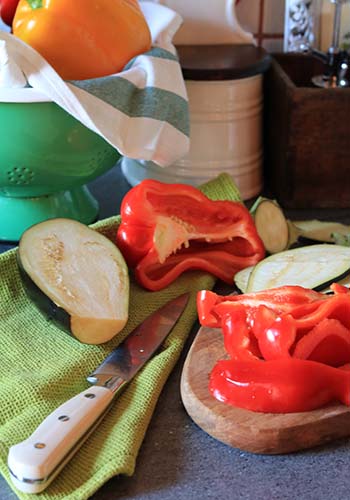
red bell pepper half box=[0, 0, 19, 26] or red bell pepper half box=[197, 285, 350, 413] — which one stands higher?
red bell pepper half box=[0, 0, 19, 26]

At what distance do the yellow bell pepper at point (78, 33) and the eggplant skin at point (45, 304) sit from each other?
0.25 meters

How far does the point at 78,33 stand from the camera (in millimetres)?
854

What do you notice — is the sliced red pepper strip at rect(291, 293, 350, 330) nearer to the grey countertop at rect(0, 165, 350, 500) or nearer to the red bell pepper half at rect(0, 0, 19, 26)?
the grey countertop at rect(0, 165, 350, 500)

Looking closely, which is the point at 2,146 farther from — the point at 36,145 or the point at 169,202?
the point at 169,202

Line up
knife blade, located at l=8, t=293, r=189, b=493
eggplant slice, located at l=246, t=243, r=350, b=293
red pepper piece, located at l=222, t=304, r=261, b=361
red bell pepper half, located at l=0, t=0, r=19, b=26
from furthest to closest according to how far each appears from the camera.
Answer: red bell pepper half, located at l=0, t=0, r=19, b=26 < eggplant slice, located at l=246, t=243, r=350, b=293 < red pepper piece, located at l=222, t=304, r=261, b=361 < knife blade, located at l=8, t=293, r=189, b=493

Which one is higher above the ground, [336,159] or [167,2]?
[167,2]

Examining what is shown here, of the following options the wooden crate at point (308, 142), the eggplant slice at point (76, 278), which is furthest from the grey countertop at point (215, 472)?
the wooden crate at point (308, 142)

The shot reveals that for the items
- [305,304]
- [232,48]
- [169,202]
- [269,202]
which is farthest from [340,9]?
[305,304]

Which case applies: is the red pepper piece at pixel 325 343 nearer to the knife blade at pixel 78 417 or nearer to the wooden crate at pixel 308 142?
the knife blade at pixel 78 417

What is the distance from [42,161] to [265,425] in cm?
42

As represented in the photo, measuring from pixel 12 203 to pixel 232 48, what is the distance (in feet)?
1.35

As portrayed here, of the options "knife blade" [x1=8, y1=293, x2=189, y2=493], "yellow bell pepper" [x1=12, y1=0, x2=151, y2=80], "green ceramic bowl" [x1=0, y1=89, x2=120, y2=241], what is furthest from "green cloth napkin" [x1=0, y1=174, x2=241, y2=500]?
"yellow bell pepper" [x1=12, y1=0, x2=151, y2=80]

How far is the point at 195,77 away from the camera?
1.01m

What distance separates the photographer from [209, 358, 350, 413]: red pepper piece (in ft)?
1.99
